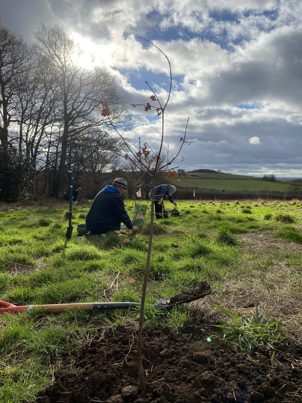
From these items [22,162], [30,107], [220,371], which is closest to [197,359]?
[220,371]

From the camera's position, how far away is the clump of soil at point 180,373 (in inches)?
95.2

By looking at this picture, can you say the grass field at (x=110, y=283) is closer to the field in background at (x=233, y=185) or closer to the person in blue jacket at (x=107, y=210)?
the person in blue jacket at (x=107, y=210)

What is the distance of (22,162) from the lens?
1073 inches

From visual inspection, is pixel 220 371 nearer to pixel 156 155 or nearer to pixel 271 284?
pixel 156 155

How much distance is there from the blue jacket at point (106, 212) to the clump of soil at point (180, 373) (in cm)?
559

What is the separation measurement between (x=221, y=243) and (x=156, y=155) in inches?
220

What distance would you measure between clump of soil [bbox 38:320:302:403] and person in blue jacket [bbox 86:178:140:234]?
18.4ft

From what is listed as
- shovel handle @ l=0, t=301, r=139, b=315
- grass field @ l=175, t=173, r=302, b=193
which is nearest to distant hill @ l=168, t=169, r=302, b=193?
grass field @ l=175, t=173, r=302, b=193

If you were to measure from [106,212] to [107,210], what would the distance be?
6 cm

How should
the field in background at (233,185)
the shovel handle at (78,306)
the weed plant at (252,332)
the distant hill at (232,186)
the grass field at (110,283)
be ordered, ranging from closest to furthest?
the weed plant at (252,332) < the grass field at (110,283) < the shovel handle at (78,306) < the distant hill at (232,186) < the field in background at (233,185)

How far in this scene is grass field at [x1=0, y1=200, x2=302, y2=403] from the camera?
10.3ft

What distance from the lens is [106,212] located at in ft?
29.1

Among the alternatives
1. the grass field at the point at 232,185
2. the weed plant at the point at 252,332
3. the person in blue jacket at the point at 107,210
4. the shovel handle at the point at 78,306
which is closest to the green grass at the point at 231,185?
the grass field at the point at 232,185

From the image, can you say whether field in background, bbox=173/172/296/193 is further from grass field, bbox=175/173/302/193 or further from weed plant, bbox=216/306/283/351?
weed plant, bbox=216/306/283/351
